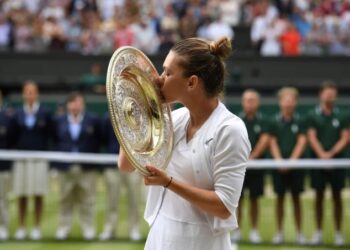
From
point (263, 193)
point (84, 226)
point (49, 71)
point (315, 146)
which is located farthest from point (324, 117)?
point (49, 71)

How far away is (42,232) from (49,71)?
26.5 feet

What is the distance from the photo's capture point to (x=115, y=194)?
36.2 feet

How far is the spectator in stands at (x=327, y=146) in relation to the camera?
10.6 meters

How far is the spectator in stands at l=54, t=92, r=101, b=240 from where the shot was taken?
36.0 feet

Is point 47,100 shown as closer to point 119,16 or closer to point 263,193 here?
point 119,16

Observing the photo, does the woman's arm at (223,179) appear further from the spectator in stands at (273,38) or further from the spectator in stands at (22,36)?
the spectator in stands at (22,36)

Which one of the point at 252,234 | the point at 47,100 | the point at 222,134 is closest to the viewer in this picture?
the point at 222,134

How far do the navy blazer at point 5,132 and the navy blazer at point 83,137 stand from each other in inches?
23.5

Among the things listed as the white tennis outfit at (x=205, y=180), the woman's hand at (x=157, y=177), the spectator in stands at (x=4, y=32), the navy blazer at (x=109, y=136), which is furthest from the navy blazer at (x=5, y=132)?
the spectator in stands at (x=4, y=32)

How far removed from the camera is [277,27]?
18.7 meters

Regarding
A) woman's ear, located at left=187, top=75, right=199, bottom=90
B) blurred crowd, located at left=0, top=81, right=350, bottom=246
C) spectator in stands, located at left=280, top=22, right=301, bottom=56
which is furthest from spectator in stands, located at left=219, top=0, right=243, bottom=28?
woman's ear, located at left=187, top=75, right=199, bottom=90

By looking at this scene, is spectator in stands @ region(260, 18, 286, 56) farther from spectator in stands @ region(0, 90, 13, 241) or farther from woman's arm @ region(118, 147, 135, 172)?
woman's arm @ region(118, 147, 135, 172)

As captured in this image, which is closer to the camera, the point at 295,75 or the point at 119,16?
the point at 295,75

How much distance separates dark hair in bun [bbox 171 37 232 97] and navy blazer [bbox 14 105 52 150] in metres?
7.49
